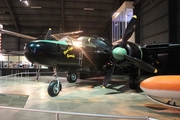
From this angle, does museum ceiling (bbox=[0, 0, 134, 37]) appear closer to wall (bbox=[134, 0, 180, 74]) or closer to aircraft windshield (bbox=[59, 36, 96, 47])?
wall (bbox=[134, 0, 180, 74])

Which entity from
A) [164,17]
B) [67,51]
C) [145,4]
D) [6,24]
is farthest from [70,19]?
[67,51]

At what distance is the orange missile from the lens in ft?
14.1

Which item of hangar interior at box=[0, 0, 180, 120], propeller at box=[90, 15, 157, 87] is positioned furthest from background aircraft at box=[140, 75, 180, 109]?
hangar interior at box=[0, 0, 180, 120]

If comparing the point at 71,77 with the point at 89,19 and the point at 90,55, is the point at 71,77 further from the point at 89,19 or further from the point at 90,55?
the point at 89,19

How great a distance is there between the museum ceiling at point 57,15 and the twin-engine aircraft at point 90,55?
42.8ft

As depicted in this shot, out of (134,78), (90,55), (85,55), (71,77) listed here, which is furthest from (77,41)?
(71,77)

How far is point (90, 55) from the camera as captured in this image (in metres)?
8.86

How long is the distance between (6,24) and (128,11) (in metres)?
19.5

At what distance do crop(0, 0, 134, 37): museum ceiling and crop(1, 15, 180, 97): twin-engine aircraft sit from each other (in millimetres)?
13032

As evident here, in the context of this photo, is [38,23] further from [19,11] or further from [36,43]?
[36,43]

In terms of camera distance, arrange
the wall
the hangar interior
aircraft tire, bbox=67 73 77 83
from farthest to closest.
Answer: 1. the hangar interior
2. the wall
3. aircraft tire, bbox=67 73 77 83

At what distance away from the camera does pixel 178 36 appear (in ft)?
42.5

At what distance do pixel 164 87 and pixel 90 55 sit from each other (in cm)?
489

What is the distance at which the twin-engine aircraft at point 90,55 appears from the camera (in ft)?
22.7
